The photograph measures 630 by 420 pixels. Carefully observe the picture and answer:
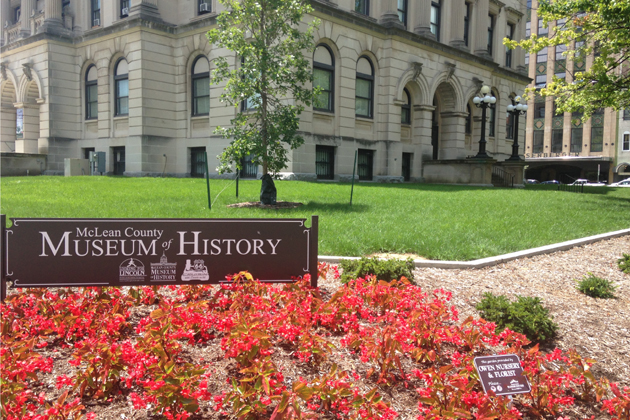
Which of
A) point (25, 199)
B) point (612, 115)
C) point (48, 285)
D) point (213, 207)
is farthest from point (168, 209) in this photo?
point (612, 115)

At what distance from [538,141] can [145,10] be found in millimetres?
54639

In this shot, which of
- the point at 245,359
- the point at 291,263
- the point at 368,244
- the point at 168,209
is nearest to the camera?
the point at 245,359

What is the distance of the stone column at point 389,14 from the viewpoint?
2825 cm

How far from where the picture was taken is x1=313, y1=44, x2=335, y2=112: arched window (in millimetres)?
25359

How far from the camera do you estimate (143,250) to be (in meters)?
4.25

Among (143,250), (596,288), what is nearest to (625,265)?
(596,288)

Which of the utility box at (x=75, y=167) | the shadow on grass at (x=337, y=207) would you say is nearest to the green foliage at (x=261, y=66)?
the shadow on grass at (x=337, y=207)

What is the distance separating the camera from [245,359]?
11.4ft

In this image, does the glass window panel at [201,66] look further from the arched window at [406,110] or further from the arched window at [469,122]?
the arched window at [469,122]

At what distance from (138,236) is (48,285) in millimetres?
813

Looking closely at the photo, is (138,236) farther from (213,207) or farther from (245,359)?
(213,207)

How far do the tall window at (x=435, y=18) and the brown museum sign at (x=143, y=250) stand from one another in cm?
3142

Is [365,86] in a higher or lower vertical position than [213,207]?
higher

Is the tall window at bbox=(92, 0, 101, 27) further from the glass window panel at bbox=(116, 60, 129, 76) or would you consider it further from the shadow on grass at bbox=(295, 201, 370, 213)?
the shadow on grass at bbox=(295, 201, 370, 213)
